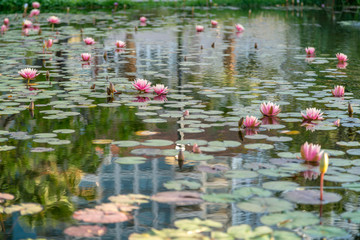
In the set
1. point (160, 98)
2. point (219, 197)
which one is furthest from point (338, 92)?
point (219, 197)

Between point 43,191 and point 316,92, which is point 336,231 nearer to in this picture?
point 43,191

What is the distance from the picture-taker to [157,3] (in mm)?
20719

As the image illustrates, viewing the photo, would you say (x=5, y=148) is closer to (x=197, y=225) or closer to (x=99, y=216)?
(x=99, y=216)

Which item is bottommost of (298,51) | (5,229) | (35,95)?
(5,229)

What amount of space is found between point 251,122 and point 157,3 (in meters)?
17.5

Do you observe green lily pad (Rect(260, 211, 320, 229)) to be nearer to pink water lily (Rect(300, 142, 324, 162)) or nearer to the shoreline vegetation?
pink water lily (Rect(300, 142, 324, 162))

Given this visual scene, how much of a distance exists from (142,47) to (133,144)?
18.4ft

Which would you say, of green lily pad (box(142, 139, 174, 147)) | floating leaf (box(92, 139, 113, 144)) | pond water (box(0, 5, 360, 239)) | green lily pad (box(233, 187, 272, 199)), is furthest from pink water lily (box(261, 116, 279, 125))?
green lily pad (box(233, 187, 272, 199))

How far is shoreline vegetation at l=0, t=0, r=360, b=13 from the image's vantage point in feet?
56.3

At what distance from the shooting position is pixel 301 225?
217 centimetres

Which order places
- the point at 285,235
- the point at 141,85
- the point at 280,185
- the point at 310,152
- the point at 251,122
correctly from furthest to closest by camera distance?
1. the point at 141,85
2. the point at 251,122
3. the point at 310,152
4. the point at 280,185
5. the point at 285,235

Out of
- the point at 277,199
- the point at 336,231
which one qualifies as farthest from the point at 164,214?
the point at 336,231

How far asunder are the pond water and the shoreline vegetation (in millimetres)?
9980

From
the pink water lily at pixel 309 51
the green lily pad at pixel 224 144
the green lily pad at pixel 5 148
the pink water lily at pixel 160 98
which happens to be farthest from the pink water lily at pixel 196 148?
the pink water lily at pixel 309 51
